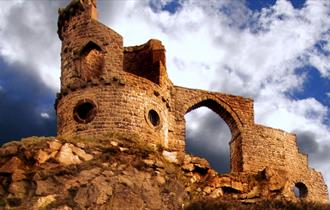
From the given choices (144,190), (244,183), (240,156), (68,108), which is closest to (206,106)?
(240,156)

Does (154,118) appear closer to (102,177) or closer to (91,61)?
(91,61)

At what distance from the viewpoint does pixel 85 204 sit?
1886 centimetres

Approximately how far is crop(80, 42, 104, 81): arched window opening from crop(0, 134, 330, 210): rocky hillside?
328 cm

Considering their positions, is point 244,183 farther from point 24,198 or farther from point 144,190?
point 24,198

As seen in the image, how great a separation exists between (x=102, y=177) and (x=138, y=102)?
4.32m

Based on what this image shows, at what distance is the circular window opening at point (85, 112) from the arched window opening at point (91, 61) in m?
1.10

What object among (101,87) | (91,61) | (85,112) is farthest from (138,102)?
(91,61)

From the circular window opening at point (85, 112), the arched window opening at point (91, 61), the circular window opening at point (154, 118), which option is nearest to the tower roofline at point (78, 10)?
the arched window opening at point (91, 61)

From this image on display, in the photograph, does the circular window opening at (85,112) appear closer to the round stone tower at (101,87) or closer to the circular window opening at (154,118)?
the round stone tower at (101,87)

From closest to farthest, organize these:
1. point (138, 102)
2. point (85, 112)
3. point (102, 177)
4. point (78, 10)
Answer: point (102, 177)
point (85, 112)
point (138, 102)
point (78, 10)

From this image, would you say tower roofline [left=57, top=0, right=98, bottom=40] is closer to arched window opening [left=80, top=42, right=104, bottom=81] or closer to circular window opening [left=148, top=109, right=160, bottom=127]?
arched window opening [left=80, top=42, right=104, bottom=81]

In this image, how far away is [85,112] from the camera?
2342cm

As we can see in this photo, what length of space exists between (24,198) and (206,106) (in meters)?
11.1

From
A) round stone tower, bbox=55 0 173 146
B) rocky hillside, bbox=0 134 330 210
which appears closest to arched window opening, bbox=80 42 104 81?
round stone tower, bbox=55 0 173 146
